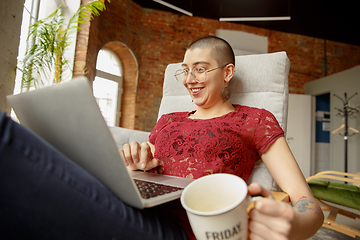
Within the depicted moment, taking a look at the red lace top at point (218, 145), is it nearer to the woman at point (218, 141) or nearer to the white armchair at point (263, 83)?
the woman at point (218, 141)

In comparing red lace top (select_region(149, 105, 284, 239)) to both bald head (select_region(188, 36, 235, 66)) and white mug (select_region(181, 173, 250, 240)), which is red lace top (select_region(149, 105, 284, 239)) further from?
white mug (select_region(181, 173, 250, 240))

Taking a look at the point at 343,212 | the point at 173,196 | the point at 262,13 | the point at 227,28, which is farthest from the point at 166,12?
the point at 173,196

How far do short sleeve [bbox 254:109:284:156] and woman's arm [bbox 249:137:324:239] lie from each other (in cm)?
2

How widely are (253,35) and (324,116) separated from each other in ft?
9.02

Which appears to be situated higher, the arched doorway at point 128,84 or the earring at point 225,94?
the arched doorway at point 128,84

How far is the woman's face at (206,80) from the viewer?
1.19m

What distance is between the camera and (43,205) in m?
0.40

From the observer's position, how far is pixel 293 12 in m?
5.37

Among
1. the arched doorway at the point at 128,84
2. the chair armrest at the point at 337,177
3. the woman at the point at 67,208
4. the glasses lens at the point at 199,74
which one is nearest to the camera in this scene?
the woman at the point at 67,208

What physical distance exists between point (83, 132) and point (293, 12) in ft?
20.0

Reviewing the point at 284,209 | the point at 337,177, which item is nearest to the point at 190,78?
the point at 284,209

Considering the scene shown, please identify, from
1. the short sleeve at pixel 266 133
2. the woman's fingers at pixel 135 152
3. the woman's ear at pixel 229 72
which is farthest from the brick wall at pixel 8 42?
the short sleeve at pixel 266 133

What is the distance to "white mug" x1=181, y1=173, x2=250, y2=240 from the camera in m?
0.40

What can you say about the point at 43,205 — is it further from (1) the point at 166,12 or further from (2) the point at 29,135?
(1) the point at 166,12
